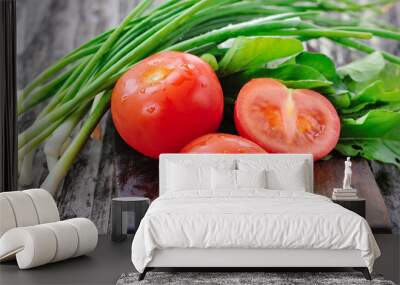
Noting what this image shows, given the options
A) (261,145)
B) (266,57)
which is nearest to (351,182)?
(261,145)

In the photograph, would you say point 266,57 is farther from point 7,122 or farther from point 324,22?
point 7,122

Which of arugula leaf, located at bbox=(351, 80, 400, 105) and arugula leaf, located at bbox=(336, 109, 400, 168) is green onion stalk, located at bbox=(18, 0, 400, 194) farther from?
arugula leaf, located at bbox=(336, 109, 400, 168)

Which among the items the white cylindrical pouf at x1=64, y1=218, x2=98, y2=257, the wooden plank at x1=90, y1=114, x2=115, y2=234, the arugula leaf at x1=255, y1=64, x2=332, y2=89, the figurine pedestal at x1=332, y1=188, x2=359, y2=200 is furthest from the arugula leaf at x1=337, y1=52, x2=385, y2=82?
the white cylindrical pouf at x1=64, y1=218, x2=98, y2=257

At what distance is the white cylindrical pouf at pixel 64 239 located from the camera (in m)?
5.04

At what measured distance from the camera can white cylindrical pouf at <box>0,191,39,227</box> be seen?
518 centimetres

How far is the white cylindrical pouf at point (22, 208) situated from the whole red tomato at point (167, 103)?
1381 mm

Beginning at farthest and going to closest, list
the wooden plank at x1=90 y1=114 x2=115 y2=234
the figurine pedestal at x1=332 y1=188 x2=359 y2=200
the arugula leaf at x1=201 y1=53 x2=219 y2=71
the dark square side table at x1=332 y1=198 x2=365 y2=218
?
the wooden plank at x1=90 y1=114 x2=115 y2=234
the arugula leaf at x1=201 y1=53 x2=219 y2=71
the figurine pedestal at x1=332 y1=188 x2=359 y2=200
the dark square side table at x1=332 y1=198 x2=365 y2=218

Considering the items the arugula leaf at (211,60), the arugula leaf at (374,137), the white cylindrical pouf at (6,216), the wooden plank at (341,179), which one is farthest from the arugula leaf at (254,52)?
the white cylindrical pouf at (6,216)

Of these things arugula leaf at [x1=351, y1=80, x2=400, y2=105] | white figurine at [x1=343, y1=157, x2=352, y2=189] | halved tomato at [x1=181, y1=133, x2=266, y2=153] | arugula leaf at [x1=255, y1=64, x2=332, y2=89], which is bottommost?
white figurine at [x1=343, y1=157, x2=352, y2=189]

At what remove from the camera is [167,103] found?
628cm

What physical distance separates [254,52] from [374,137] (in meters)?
1.31

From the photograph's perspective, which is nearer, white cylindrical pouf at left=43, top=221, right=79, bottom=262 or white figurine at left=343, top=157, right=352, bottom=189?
white cylindrical pouf at left=43, top=221, right=79, bottom=262

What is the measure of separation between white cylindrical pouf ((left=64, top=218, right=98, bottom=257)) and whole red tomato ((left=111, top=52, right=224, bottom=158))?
4.10 ft

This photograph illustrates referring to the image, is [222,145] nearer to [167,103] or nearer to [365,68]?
[167,103]
